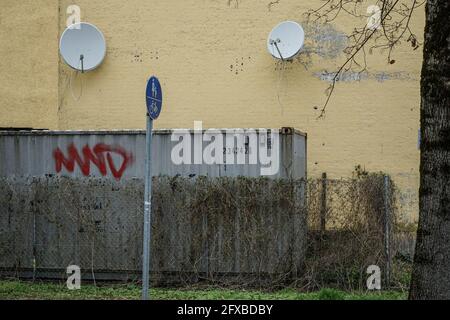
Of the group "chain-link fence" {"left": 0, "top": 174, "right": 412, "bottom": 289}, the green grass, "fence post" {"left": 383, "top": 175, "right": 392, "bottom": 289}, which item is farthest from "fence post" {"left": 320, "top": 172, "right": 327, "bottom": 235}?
the green grass

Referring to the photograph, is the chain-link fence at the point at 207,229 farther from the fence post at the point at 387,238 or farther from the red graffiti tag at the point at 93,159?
the red graffiti tag at the point at 93,159

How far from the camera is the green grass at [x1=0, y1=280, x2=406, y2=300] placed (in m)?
10.1

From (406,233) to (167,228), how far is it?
181 inches

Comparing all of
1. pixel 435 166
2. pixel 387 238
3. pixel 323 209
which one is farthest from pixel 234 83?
pixel 435 166

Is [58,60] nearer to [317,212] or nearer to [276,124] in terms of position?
[276,124]

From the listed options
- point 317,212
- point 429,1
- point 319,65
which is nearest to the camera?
point 429,1

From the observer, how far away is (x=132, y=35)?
16.1 meters

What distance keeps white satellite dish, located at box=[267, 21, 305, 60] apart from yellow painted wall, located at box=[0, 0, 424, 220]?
60 centimetres

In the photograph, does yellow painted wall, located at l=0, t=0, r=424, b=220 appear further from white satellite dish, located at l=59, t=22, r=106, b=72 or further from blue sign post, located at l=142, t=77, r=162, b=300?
blue sign post, located at l=142, t=77, r=162, b=300

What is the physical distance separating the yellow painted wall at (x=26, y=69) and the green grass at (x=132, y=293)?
634 cm

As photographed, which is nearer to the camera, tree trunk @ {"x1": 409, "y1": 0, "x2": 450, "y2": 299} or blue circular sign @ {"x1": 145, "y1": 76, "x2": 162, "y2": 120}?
tree trunk @ {"x1": 409, "y1": 0, "x2": 450, "y2": 299}

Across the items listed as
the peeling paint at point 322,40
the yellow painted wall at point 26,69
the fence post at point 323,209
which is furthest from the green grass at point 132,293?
the peeling paint at point 322,40

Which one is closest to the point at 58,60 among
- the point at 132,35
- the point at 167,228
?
the point at 132,35

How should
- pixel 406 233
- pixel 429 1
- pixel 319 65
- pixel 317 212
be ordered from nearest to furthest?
1. pixel 429 1
2. pixel 317 212
3. pixel 406 233
4. pixel 319 65
